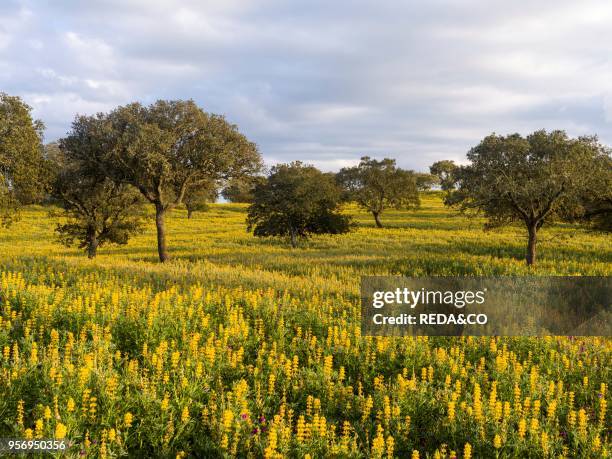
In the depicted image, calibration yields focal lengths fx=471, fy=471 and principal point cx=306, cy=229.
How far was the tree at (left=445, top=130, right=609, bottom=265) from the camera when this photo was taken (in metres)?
23.2

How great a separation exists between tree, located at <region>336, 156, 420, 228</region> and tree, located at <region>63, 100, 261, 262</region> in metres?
39.1

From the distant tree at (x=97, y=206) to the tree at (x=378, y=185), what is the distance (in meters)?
36.5

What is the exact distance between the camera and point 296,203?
33.2 metres

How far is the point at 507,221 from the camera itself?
28219mm

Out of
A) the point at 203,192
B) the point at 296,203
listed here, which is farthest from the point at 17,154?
the point at 296,203

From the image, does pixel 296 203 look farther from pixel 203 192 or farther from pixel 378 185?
pixel 378 185

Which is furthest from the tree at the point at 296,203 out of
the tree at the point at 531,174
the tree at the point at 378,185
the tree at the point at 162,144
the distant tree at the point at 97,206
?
the tree at the point at 378,185

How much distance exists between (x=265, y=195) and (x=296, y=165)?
10.5 ft

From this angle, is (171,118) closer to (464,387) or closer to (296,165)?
(296,165)

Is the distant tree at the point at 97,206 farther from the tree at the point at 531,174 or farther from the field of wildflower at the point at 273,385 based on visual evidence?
the tree at the point at 531,174

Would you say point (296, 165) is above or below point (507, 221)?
above

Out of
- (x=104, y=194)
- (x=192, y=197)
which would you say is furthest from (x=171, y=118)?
(x=104, y=194)

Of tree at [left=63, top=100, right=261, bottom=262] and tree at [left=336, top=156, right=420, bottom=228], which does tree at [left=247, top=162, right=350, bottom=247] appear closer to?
tree at [left=63, top=100, right=261, bottom=262]

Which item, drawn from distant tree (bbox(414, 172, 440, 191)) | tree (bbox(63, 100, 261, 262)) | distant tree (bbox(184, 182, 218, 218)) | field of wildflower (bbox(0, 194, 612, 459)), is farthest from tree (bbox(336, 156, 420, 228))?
field of wildflower (bbox(0, 194, 612, 459))
